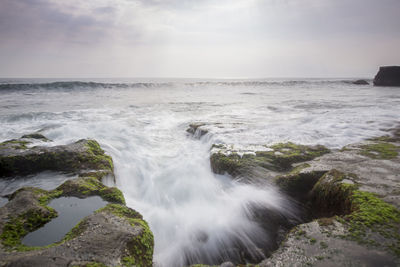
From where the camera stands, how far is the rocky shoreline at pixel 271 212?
7.59 feet

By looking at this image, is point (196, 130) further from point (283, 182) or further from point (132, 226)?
point (132, 226)

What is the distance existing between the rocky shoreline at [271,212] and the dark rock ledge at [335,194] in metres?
0.01

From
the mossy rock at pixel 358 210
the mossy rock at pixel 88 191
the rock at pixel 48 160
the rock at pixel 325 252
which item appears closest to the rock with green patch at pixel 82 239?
the mossy rock at pixel 88 191

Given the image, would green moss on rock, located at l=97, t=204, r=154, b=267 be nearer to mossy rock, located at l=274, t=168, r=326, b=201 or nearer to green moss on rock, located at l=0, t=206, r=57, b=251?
green moss on rock, located at l=0, t=206, r=57, b=251

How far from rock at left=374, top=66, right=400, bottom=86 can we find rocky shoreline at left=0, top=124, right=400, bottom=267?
170 ft

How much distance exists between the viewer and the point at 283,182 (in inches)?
173

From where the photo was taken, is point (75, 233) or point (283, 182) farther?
point (283, 182)

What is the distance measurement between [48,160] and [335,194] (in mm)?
5709

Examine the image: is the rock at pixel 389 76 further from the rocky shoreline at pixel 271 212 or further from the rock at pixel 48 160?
the rock at pixel 48 160

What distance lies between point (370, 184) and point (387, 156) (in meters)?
1.90

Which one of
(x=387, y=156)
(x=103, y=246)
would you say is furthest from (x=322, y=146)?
(x=103, y=246)

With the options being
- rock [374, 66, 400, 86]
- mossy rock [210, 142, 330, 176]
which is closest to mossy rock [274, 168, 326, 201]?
mossy rock [210, 142, 330, 176]

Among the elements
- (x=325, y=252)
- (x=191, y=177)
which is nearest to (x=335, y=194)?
(x=325, y=252)

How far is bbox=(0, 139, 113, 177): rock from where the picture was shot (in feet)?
15.8
